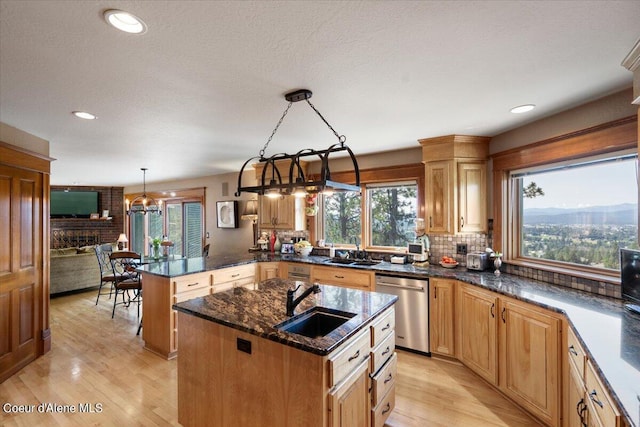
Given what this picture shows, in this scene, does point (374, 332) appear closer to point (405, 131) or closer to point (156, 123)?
point (405, 131)

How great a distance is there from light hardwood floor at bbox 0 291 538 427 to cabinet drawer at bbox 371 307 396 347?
732 millimetres

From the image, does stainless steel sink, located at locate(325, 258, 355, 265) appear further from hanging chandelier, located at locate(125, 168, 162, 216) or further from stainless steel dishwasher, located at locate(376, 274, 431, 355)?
hanging chandelier, located at locate(125, 168, 162, 216)

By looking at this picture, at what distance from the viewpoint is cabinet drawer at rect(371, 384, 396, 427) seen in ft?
6.06

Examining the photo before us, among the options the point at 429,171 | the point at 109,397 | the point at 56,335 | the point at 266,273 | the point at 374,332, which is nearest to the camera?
the point at 374,332

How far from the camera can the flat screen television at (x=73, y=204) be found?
8109mm

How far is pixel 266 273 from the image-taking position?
425cm

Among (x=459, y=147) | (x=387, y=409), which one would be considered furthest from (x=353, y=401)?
(x=459, y=147)

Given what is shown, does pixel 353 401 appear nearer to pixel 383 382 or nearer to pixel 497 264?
pixel 383 382

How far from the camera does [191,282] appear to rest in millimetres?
3318

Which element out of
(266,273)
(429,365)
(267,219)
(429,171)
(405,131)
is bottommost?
(429,365)

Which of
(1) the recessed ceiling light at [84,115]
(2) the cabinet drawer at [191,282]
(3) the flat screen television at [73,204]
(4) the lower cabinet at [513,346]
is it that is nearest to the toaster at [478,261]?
(4) the lower cabinet at [513,346]

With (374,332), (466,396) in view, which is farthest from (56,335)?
(466,396)

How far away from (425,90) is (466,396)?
8.33ft

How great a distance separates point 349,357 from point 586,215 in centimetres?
249
